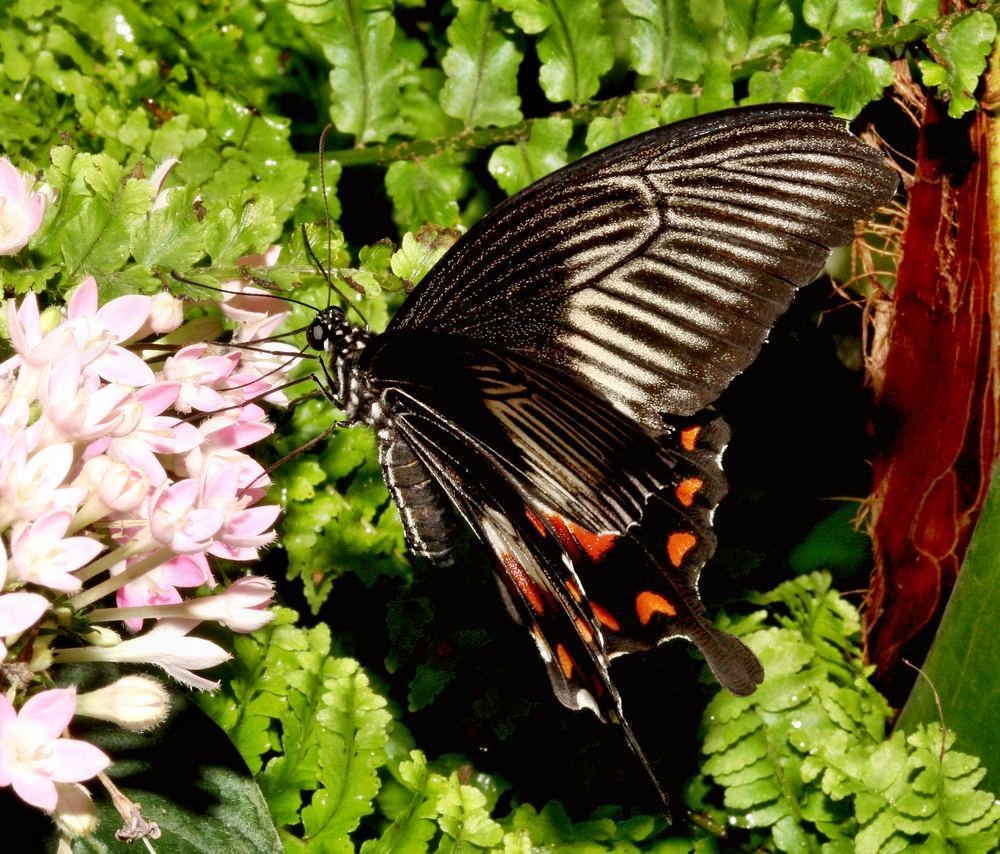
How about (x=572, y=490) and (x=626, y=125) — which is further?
(x=626, y=125)

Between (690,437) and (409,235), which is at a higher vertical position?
(409,235)

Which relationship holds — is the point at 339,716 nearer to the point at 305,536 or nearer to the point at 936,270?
the point at 305,536

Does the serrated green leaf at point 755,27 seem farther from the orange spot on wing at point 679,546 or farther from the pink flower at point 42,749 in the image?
the pink flower at point 42,749

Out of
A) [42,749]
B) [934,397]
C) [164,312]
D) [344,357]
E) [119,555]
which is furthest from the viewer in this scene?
[934,397]

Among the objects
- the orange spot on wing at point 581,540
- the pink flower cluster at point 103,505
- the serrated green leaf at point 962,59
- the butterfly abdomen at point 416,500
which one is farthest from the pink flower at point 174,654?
the serrated green leaf at point 962,59

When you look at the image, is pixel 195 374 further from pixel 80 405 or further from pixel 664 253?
pixel 664 253

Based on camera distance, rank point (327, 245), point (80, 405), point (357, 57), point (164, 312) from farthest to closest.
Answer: point (357, 57) → point (327, 245) → point (164, 312) → point (80, 405)

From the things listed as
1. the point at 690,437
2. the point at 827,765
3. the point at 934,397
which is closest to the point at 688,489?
the point at 690,437
